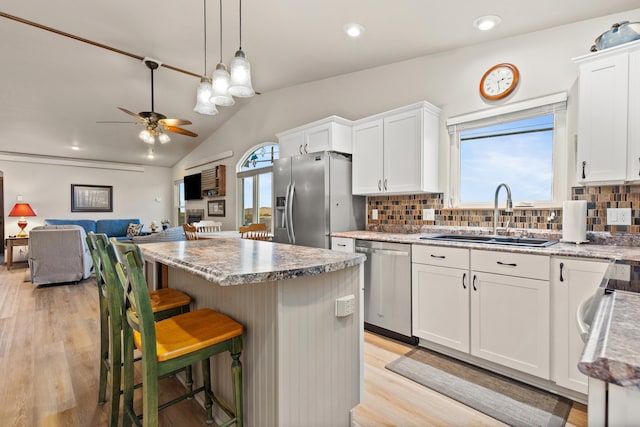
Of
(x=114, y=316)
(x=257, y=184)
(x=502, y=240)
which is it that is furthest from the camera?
(x=257, y=184)

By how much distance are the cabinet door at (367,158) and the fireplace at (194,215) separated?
4863mm

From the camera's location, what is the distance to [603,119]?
6.64 feet

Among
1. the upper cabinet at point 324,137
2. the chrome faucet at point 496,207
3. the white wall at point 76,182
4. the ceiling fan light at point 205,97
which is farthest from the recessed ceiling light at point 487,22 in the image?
the white wall at point 76,182

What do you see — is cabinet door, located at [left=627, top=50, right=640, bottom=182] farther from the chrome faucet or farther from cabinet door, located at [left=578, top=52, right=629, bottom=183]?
Result: the chrome faucet

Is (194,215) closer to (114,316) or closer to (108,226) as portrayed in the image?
(108,226)

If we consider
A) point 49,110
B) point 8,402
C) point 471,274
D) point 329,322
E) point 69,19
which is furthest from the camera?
point 49,110

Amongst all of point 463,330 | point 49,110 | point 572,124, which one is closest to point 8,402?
point 463,330

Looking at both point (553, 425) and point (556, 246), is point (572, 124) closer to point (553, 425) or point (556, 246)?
point (556, 246)

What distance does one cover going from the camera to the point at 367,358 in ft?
7.98

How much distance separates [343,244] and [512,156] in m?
1.72

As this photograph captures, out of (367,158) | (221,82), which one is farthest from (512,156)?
(221,82)

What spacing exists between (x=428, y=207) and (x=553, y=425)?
1952mm

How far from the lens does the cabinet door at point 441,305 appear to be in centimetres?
229

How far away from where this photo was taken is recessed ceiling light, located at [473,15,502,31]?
2.43 metres
